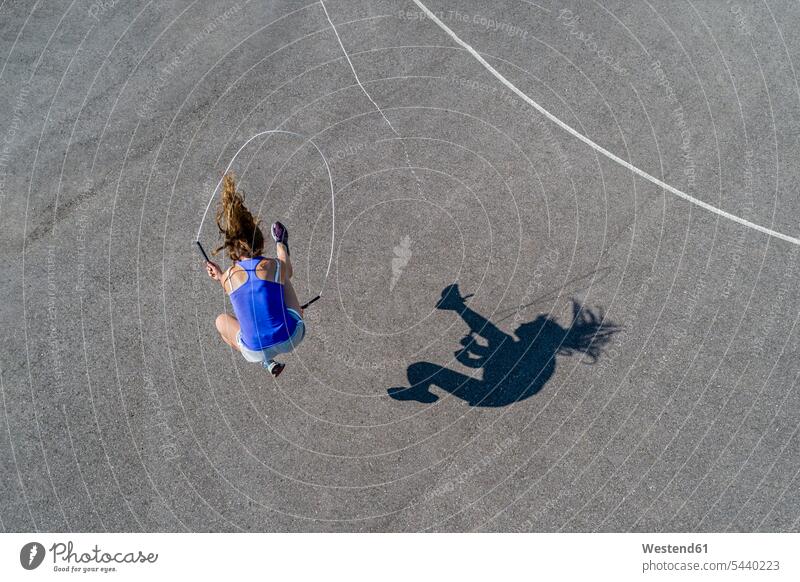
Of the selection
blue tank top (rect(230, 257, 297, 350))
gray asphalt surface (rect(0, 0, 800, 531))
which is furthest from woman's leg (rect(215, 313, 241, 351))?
blue tank top (rect(230, 257, 297, 350))

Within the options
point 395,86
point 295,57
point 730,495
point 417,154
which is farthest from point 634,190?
point 295,57

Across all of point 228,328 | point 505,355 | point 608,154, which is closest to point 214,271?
point 228,328

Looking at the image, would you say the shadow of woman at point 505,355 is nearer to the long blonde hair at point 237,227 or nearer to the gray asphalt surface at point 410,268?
the gray asphalt surface at point 410,268

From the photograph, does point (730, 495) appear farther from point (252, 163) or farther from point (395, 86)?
point (252, 163)

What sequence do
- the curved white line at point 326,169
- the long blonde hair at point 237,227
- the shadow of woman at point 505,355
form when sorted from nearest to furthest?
1. the long blonde hair at point 237,227
2. the shadow of woman at point 505,355
3. the curved white line at point 326,169

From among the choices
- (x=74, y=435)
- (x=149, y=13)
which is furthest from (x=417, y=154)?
(x=74, y=435)

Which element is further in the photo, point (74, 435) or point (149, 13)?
point (149, 13)

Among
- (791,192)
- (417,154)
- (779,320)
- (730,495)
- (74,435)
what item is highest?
(417,154)

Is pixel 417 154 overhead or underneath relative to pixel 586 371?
overhead

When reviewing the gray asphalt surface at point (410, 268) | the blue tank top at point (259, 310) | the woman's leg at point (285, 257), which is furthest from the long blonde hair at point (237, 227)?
the gray asphalt surface at point (410, 268)
